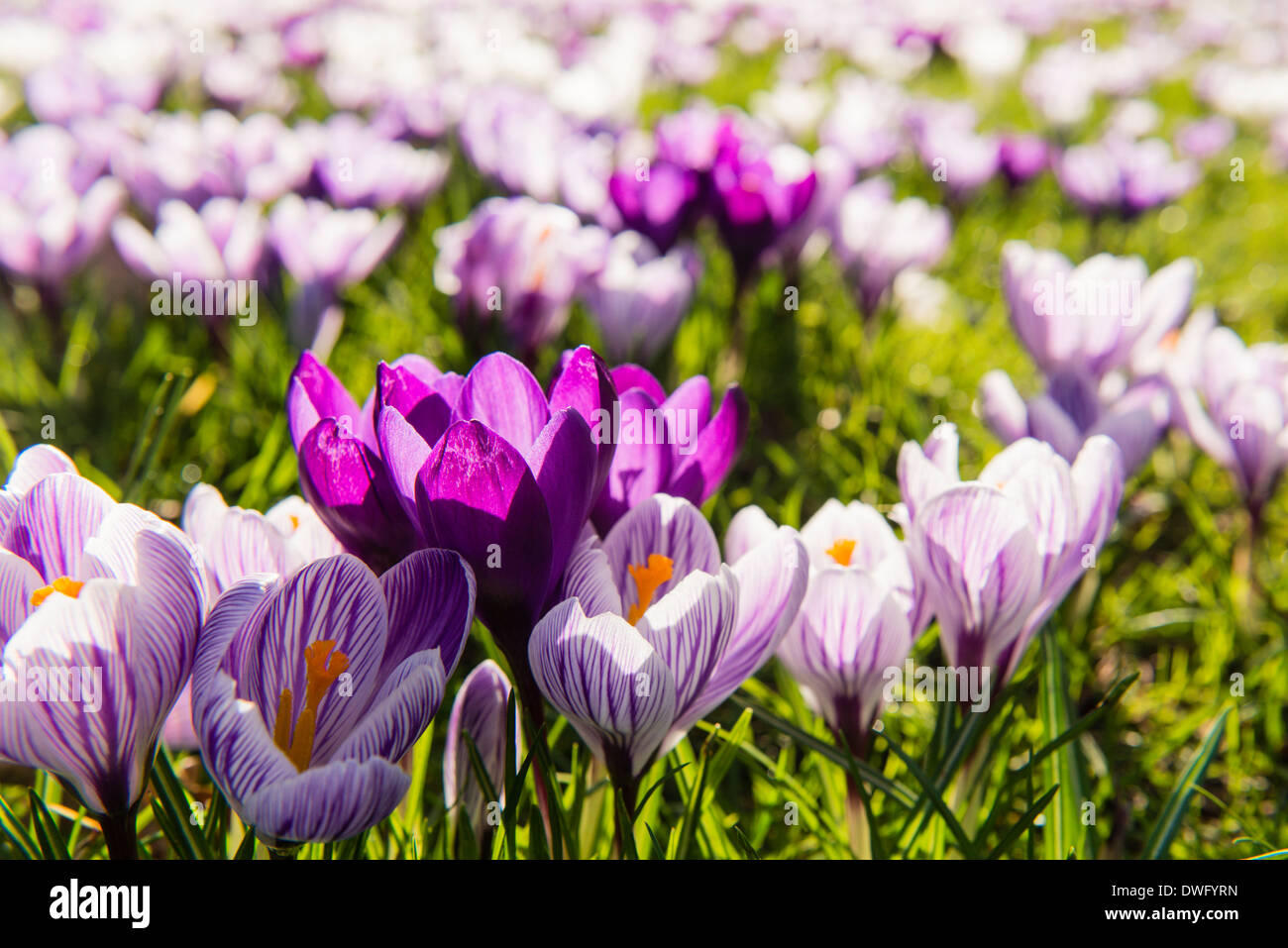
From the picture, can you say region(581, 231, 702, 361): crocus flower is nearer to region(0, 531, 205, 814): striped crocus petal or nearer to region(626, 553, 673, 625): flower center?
region(626, 553, 673, 625): flower center

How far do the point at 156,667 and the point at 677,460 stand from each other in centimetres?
56

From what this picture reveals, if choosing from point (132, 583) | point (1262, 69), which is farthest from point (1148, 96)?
point (132, 583)

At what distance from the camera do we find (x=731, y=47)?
7586 millimetres

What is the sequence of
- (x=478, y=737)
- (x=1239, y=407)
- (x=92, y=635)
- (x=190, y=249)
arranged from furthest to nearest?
(x=190, y=249) → (x=1239, y=407) → (x=478, y=737) → (x=92, y=635)

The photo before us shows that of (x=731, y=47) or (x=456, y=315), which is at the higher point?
(x=731, y=47)

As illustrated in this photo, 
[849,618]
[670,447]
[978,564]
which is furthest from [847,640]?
[670,447]

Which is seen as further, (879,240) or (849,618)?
(879,240)

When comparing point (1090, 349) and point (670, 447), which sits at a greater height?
point (1090, 349)

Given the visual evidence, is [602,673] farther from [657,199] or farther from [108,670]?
[657,199]

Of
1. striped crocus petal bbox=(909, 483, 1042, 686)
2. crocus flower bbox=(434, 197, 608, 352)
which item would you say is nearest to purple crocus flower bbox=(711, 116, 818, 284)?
crocus flower bbox=(434, 197, 608, 352)

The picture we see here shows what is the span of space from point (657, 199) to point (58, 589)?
179cm

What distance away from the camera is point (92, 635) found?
81cm

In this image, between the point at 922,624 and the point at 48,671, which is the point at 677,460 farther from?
the point at 48,671
